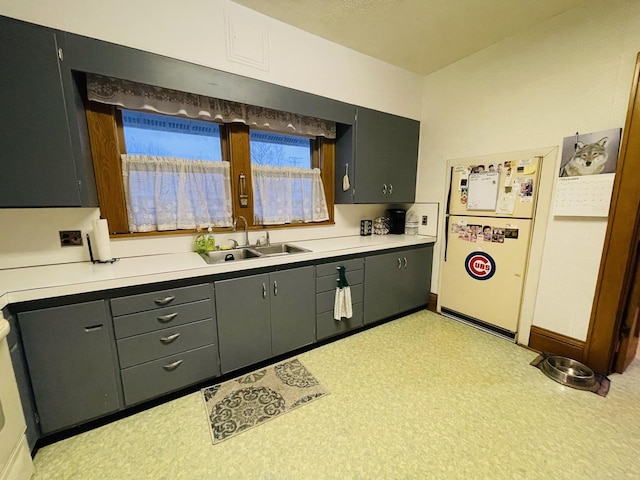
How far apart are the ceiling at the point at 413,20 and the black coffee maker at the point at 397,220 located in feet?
5.45

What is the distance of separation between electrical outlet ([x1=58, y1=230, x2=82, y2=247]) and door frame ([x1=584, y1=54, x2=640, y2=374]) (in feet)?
12.3

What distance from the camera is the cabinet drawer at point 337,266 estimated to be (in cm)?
222

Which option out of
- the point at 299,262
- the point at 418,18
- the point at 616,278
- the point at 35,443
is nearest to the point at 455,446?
the point at 299,262

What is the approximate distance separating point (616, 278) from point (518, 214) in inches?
30.3

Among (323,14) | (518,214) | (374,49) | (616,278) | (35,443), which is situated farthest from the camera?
(374,49)

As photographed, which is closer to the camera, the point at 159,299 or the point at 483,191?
the point at 159,299

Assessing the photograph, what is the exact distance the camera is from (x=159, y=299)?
158 cm

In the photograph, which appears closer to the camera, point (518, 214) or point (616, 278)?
point (616, 278)

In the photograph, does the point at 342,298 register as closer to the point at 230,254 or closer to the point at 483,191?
the point at 230,254

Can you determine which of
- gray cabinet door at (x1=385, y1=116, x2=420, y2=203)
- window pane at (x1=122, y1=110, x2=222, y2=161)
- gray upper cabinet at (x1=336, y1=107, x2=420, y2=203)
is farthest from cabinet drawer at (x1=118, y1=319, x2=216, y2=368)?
gray cabinet door at (x1=385, y1=116, x2=420, y2=203)

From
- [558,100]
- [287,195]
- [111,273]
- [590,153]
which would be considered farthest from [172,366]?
[558,100]

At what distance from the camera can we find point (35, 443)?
136 cm

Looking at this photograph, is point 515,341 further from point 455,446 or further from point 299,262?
point 299,262

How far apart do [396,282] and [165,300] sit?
2144 mm
